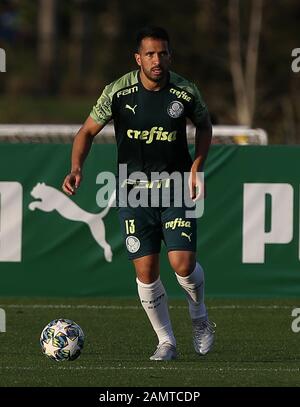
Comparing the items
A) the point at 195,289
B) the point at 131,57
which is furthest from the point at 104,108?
the point at 131,57

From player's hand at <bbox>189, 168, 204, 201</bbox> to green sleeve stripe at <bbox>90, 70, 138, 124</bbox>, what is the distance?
0.77 meters

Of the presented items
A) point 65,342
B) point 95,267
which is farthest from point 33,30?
point 65,342

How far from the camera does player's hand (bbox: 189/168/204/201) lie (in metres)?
9.80

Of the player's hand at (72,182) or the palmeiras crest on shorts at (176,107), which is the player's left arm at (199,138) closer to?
the palmeiras crest on shorts at (176,107)

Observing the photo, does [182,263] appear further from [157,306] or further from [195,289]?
[157,306]

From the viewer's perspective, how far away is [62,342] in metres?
9.93

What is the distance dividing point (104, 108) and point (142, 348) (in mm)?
2113

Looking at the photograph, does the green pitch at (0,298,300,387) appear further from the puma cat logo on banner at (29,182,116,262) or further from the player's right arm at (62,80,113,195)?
the player's right arm at (62,80,113,195)

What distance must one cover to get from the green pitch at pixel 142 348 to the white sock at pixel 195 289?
36 cm

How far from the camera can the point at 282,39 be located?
3472cm

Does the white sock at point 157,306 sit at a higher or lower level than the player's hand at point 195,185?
lower

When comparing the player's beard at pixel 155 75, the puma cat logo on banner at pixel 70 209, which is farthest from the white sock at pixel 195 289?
the puma cat logo on banner at pixel 70 209
